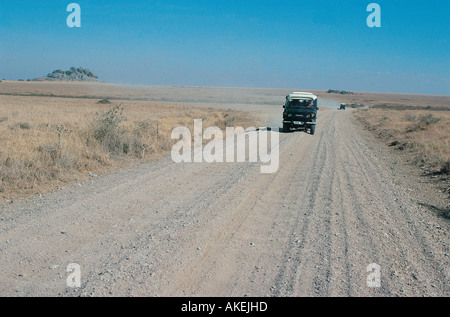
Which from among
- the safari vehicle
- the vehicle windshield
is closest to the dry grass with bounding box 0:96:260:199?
the safari vehicle

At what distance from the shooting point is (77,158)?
9.79m

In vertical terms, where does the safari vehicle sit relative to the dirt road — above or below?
above

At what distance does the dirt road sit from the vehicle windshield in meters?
14.0

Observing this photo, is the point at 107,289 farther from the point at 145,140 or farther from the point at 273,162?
the point at 145,140

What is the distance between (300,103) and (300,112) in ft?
3.35

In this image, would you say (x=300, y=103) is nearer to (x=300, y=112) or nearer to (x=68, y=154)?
(x=300, y=112)

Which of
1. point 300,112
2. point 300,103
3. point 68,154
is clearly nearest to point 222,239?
point 68,154

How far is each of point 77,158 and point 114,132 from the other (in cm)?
327

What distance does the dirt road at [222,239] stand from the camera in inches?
161

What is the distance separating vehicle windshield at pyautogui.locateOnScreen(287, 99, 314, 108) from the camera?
2264cm

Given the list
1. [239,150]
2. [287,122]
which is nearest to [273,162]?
[239,150]

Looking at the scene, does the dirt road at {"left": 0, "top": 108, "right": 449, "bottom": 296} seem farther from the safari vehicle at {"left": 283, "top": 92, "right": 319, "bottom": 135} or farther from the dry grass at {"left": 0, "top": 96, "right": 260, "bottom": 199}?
the safari vehicle at {"left": 283, "top": 92, "right": 319, "bottom": 135}

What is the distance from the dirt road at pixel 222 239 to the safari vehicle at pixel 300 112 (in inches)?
518

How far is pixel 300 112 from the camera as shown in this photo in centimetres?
2205
